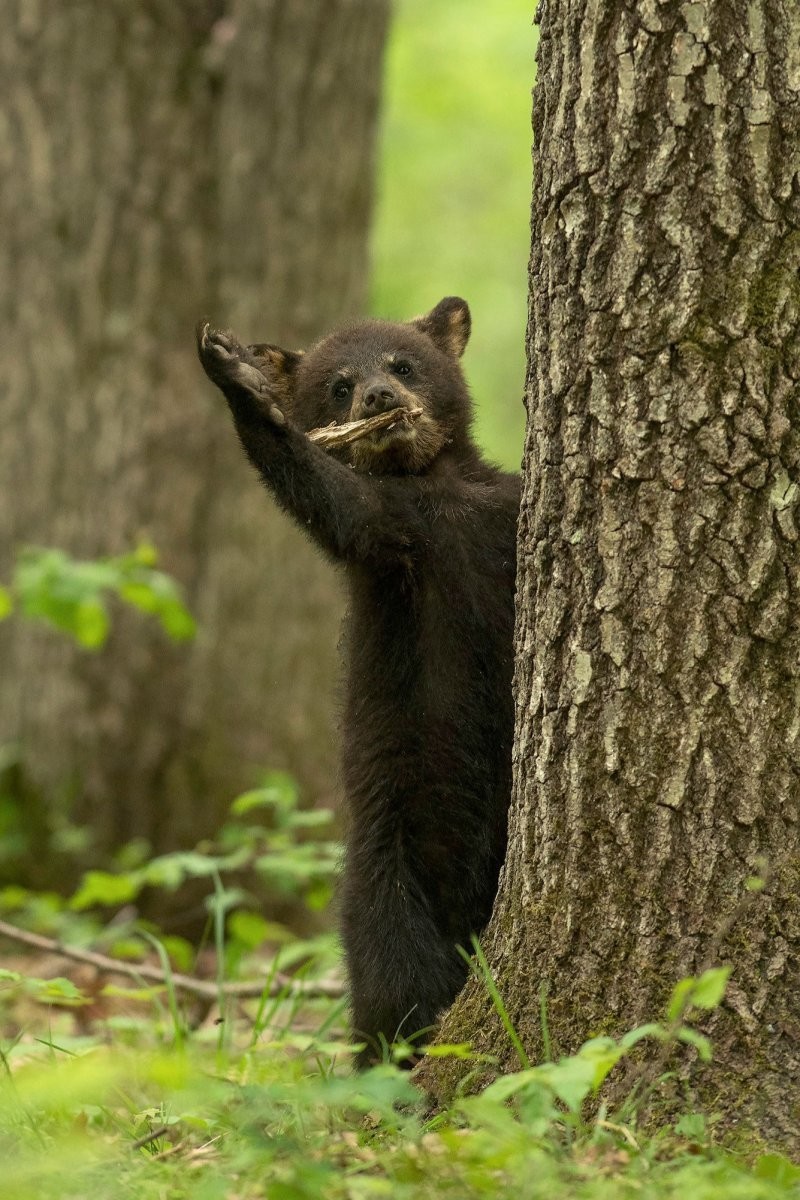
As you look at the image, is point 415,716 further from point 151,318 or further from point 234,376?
point 151,318

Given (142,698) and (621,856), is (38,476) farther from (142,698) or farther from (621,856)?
(621,856)

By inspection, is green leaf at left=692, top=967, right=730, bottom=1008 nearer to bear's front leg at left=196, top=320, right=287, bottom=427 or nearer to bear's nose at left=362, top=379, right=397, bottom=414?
bear's front leg at left=196, top=320, right=287, bottom=427

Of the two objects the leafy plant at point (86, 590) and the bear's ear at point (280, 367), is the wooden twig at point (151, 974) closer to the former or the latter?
the leafy plant at point (86, 590)

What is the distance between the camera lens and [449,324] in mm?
5996

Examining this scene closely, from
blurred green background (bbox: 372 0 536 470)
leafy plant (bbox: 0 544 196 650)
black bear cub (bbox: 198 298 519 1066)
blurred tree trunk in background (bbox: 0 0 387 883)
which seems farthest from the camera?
blurred green background (bbox: 372 0 536 470)

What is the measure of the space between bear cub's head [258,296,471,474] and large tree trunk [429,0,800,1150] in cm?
154

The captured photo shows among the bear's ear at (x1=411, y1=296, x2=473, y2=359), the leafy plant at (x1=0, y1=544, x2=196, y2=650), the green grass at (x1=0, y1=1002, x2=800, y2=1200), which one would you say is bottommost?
the green grass at (x1=0, y1=1002, x2=800, y2=1200)

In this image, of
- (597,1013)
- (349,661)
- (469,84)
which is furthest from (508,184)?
(597,1013)

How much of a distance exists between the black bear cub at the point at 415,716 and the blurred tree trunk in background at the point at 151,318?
134 inches

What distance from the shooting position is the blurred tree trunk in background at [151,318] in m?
7.93

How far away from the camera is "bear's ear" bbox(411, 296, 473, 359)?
5.96 metres

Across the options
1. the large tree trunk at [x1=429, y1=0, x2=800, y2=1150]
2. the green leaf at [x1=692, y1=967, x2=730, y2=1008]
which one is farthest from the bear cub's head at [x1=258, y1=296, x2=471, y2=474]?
the green leaf at [x1=692, y1=967, x2=730, y2=1008]

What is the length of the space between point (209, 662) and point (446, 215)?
1809 centimetres

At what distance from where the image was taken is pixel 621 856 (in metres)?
3.43
